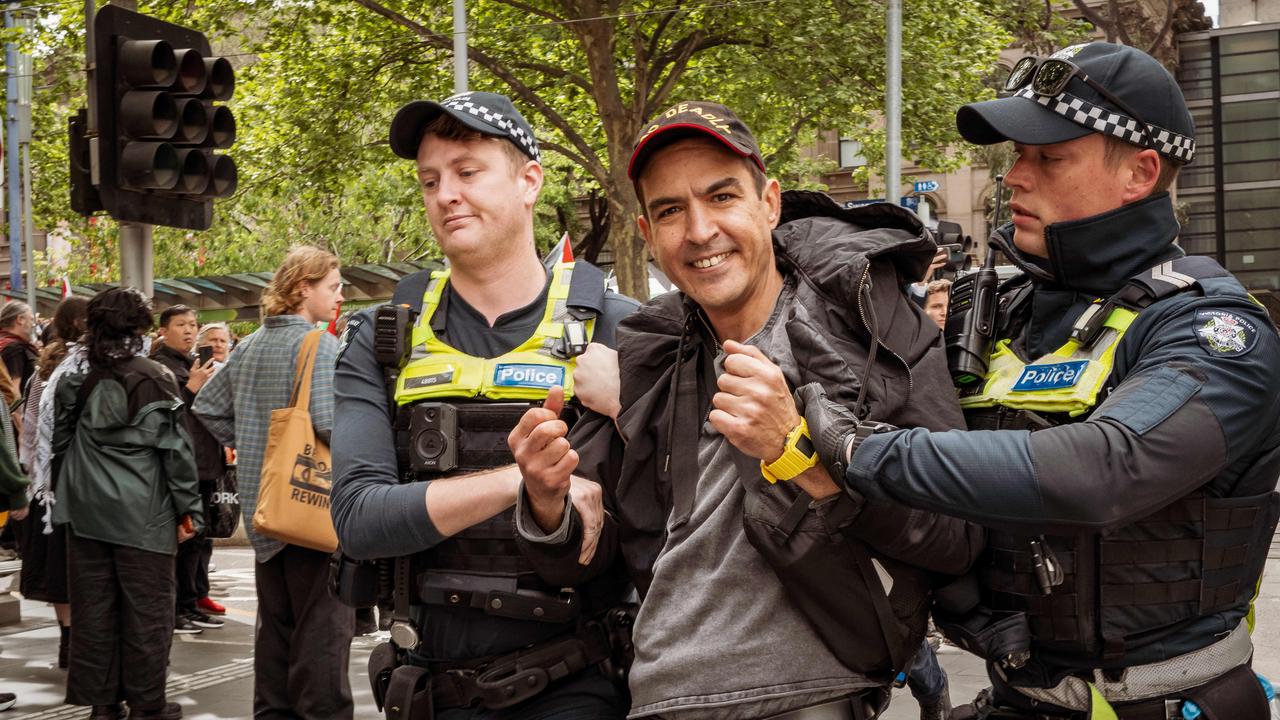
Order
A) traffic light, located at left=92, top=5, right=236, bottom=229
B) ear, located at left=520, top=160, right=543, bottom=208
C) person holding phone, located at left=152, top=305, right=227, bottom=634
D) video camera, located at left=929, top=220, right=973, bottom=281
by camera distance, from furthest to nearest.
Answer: person holding phone, located at left=152, top=305, right=227, bottom=634, video camera, located at left=929, top=220, right=973, bottom=281, traffic light, located at left=92, top=5, right=236, bottom=229, ear, located at left=520, top=160, right=543, bottom=208

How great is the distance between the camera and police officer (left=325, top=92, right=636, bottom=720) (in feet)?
9.06

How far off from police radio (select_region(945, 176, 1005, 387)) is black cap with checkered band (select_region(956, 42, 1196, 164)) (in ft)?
→ 1.03

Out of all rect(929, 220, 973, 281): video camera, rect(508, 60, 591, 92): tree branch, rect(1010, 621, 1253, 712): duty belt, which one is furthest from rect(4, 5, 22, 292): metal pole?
rect(1010, 621, 1253, 712): duty belt

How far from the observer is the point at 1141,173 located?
2453 millimetres

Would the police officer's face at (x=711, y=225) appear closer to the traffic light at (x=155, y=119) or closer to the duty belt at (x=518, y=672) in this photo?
the duty belt at (x=518, y=672)

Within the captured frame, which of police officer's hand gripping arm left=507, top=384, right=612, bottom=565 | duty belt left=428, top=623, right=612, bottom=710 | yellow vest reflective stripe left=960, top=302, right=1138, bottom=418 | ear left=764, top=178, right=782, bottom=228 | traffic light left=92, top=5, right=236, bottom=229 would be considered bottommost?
duty belt left=428, top=623, right=612, bottom=710

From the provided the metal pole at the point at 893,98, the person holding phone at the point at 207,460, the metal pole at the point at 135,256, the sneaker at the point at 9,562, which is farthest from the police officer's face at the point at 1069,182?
the metal pole at the point at 893,98

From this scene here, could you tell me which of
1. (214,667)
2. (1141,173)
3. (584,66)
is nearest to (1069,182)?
(1141,173)

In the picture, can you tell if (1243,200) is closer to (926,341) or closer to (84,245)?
(84,245)

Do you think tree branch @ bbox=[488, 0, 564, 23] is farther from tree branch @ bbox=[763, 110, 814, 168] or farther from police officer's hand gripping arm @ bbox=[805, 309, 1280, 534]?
police officer's hand gripping arm @ bbox=[805, 309, 1280, 534]

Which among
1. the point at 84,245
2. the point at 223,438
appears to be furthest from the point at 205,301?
the point at 223,438

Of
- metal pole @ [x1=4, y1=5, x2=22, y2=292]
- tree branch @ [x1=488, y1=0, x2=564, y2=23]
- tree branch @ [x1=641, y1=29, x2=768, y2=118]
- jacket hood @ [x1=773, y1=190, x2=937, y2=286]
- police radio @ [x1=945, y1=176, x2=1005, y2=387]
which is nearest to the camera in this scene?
jacket hood @ [x1=773, y1=190, x2=937, y2=286]

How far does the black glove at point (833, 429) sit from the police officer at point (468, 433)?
23.7 inches

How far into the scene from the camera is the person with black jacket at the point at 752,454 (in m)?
2.11
